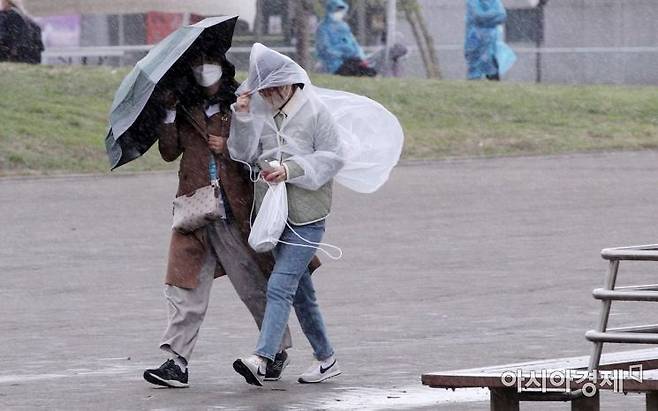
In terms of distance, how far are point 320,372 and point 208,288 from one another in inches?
28.8

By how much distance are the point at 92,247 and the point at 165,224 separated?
2.01 m

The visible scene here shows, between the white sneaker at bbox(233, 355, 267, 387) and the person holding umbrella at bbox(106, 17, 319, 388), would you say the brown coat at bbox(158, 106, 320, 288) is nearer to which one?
the person holding umbrella at bbox(106, 17, 319, 388)

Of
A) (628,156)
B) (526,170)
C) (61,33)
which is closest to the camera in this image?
(526,170)

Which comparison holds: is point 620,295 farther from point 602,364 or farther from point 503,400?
point 503,400

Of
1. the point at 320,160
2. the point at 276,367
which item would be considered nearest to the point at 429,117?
the point at 276,367

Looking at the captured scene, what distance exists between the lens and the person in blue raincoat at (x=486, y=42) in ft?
119

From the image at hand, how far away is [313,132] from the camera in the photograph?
8445mm

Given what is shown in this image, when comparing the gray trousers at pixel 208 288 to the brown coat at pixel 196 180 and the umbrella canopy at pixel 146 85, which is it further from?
the umbrella canopy at pixel 146 85

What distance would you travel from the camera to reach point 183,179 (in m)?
8.61

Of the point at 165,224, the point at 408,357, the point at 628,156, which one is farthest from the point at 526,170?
the point at 408,357

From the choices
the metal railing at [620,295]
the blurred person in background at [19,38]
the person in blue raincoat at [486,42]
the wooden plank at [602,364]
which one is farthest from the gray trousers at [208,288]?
the person in blue raincoat at [486,42]

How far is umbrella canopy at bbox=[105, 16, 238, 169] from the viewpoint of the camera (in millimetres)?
8383

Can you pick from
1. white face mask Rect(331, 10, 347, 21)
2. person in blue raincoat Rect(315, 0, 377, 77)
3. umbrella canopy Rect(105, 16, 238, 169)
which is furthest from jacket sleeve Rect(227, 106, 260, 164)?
white face mask Rect(331, 10, 347, 21)

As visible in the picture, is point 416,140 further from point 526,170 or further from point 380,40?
point 380,40
